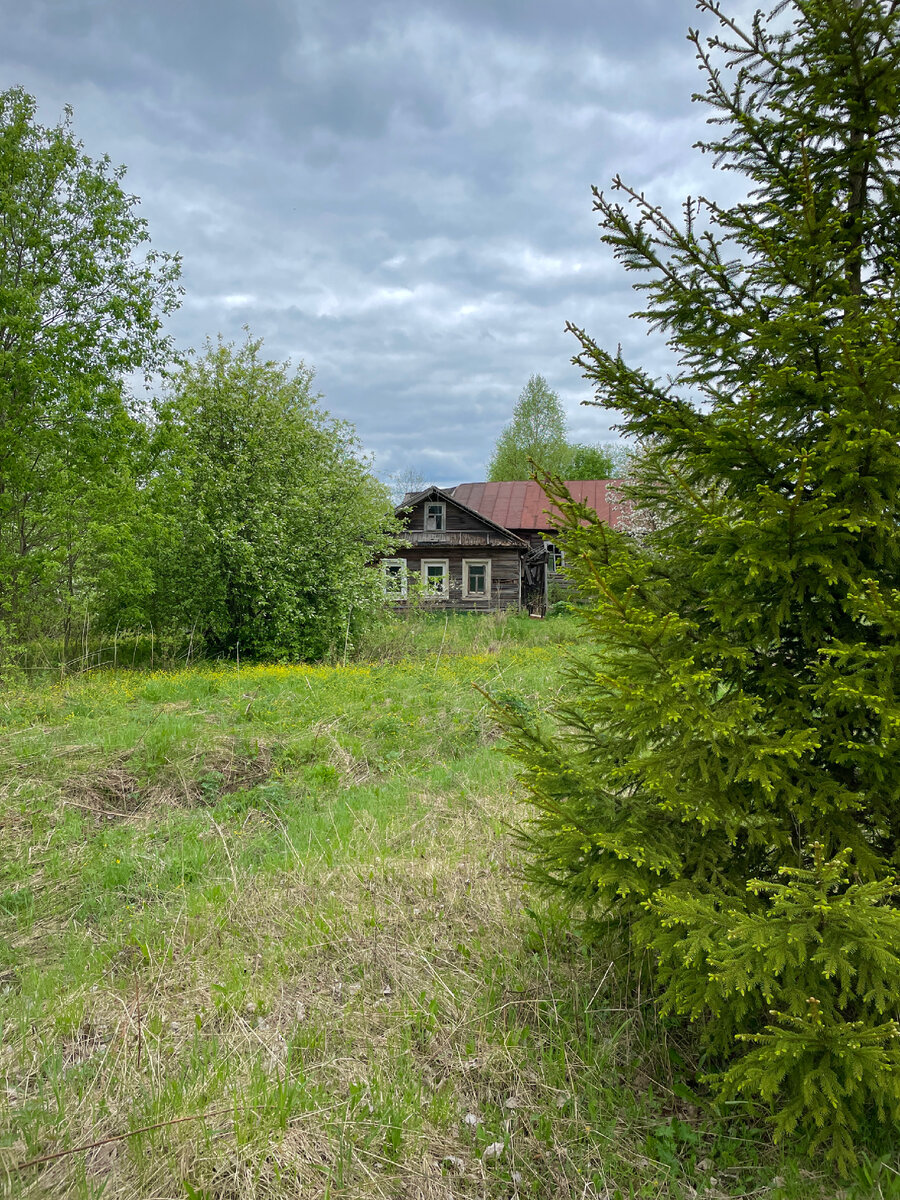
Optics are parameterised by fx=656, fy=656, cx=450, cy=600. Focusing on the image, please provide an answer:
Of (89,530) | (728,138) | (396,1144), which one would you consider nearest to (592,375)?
(728,138)

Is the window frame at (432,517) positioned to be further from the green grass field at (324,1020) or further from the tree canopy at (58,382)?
the green grass field at (324,1020)

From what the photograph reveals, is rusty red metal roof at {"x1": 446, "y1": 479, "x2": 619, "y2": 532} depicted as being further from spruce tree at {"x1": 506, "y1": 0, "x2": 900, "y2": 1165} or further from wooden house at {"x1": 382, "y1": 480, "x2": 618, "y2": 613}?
spruce tree at {"x1": 506, "y1": 0, "x2": 900, "y2": 1165}

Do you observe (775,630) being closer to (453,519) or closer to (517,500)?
(453,519)

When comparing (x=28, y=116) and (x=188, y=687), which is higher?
(x=28, y=116)

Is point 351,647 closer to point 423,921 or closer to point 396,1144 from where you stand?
point 423,921

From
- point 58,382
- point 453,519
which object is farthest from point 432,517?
point 58,382

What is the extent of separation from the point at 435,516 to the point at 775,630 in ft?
90.6

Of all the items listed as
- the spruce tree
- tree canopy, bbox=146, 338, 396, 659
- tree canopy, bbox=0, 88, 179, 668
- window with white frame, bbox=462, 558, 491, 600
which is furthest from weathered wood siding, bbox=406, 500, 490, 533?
the spruce tree

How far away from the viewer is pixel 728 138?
106 inches

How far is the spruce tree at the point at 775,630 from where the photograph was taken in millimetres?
1964

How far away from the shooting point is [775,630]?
2.25 metres

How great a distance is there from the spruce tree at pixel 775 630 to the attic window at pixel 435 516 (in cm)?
2680

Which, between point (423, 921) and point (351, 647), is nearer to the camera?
point (423, 921)

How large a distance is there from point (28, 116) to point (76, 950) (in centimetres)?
1577
